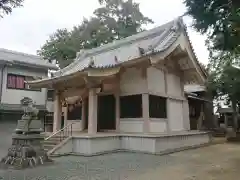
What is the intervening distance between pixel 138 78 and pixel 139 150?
3265 millimetres

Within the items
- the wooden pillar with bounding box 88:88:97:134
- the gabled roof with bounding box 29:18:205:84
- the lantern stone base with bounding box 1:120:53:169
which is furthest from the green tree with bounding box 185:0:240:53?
the lantern stone base with bounding box 1:120:53:169

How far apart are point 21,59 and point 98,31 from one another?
439 inches

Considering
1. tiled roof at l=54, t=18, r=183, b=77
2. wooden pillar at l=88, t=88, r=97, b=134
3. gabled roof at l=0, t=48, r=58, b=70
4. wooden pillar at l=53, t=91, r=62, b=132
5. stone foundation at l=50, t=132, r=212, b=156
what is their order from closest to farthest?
stone foundation at l=50, t=132, r=212, b=156
wooden pillar at l=88, t=88, r=97, b=134
tiled roof at l=54, t=18, r=183, b=77
wooden pillar at l=53, t=91, r=62, b=132
gabled roof at l=0, t=48, r=58, b=70

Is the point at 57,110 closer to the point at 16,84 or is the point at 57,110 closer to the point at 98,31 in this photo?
the point at 16,84

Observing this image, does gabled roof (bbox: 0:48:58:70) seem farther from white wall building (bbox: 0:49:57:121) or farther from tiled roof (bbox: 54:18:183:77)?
tiled roof (bbox: 54:18:183:77)

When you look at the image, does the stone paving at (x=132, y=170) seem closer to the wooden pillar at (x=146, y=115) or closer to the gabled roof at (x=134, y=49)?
the wooden pillar at (x=146, y=115)

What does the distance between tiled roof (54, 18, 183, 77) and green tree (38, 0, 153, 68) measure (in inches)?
409

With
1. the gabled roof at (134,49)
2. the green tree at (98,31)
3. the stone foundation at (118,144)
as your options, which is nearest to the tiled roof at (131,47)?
the gabled roof at (134,49)

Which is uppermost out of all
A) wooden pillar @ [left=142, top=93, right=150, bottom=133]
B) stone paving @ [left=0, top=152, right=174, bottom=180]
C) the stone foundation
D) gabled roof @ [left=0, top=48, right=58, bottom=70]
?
gabled roof @ [left=0, top=48, right=58, bottom=70]

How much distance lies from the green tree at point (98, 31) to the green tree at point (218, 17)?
21078 millimetres

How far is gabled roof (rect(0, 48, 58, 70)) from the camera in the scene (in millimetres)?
17141

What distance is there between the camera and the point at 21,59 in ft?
63.3

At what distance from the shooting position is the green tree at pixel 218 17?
20.4 ft

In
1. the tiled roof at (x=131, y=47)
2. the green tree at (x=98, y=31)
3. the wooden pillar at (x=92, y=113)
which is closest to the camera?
the wooden pillar at (x=92, y=113)
